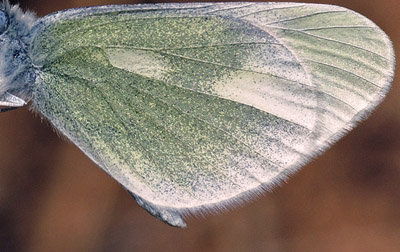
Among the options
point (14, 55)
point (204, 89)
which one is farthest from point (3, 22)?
point (204, 89)

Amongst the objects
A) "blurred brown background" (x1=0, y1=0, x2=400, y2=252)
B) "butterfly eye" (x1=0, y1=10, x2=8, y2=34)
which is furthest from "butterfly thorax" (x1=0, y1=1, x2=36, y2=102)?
"blurred brown background" (x1=0, y1=0, x2=400, y2=252)

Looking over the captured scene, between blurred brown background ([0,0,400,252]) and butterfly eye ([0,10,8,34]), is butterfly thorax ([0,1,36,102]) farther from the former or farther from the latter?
blurred brown background ([0,0,400,252])

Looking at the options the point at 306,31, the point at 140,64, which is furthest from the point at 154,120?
the point at 306,31

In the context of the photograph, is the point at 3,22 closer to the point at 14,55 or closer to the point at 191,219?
the point at 14,55

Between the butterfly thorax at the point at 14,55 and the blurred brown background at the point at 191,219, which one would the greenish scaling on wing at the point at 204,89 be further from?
the blurred brown background at the point at 191,219

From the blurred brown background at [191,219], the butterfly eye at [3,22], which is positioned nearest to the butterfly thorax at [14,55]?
the butterfly eye at [3,22]

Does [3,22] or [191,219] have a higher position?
[3,22]

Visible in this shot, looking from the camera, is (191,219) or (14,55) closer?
(14,55)
